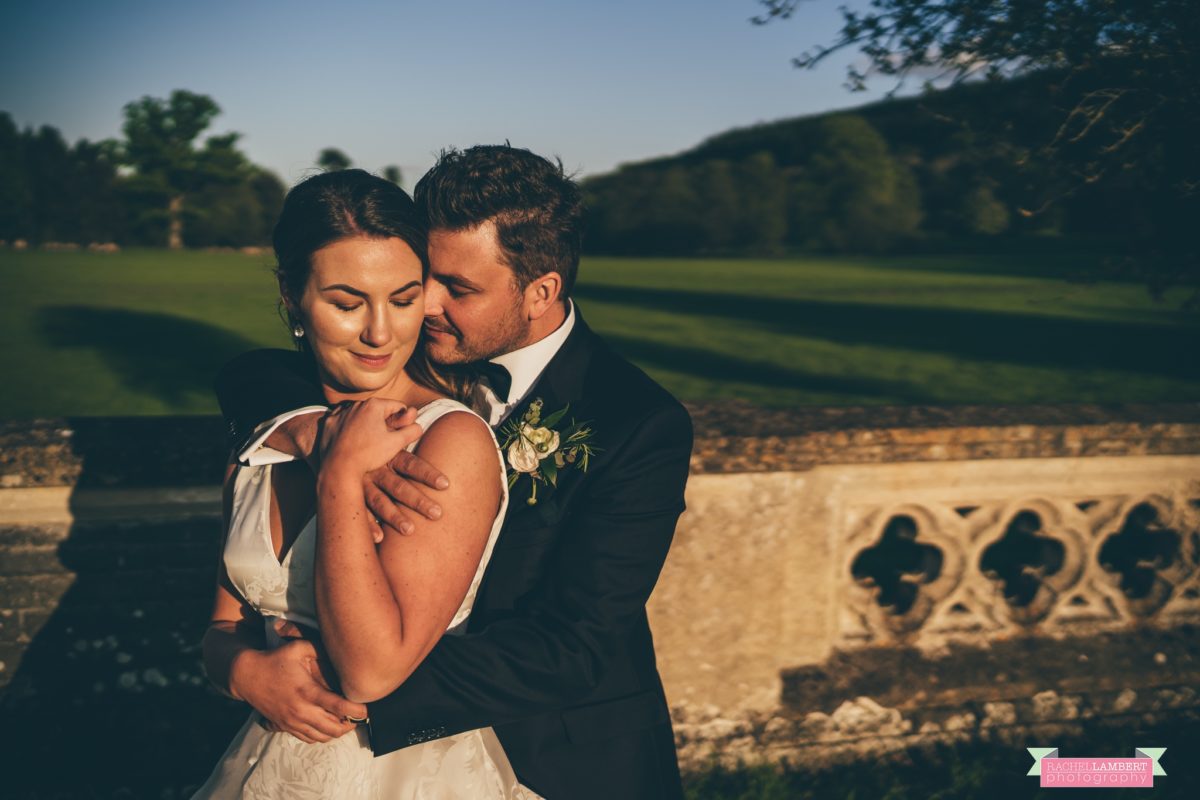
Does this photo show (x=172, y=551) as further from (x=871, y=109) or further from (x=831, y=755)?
(x=871, y=109)

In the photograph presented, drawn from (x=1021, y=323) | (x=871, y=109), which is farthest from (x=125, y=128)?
(x=1021, y=323)

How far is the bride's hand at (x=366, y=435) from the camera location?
1.67m

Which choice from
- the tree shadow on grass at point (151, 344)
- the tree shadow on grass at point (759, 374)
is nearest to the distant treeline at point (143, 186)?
the tree shadow on grass at point (151, 344)

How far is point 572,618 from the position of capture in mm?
1980

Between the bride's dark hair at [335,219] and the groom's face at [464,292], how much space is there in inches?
8.0

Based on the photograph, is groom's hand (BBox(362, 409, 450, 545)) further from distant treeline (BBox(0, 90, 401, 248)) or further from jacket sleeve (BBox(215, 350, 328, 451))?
distant treeline (BBox(0, 90, 401, 248))

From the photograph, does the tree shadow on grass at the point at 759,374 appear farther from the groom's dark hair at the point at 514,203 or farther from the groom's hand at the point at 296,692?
the groom's hand at the point at 296,692

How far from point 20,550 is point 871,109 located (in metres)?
96.0

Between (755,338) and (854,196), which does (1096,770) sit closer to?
(755,338)

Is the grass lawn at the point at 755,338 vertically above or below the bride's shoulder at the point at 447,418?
below

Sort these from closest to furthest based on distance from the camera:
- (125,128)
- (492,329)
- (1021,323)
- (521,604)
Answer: (521,604)
(492,329)
(1021,323)
(125,128)

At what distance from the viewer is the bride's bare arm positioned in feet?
5.33

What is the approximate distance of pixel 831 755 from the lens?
3.67m

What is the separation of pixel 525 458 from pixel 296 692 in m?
0.73
